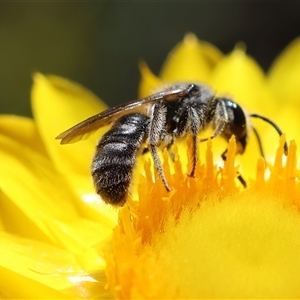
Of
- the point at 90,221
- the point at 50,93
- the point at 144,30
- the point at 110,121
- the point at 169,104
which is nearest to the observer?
the point at 110,121

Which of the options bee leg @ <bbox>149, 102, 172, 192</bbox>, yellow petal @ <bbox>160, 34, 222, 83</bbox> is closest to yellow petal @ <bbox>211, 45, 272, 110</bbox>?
yellow petal @ <bbox>160, 34, 222, 83</bbox>

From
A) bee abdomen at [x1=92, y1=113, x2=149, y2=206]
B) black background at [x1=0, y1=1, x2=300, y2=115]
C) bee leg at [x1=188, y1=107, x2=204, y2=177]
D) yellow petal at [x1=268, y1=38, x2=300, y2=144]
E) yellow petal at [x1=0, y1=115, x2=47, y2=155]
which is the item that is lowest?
bee abdomen at [x1=92, y1=113, x2=149, y2=206]

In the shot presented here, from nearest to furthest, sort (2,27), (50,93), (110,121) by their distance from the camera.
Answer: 1. (110,121)
2. (50,93)
3. (2,27)

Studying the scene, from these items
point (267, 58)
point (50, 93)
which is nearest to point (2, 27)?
point (50, 93)

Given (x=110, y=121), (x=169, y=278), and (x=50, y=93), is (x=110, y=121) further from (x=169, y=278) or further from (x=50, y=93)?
(x=50, y=93)

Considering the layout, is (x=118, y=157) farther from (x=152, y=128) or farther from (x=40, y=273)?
(x=40, y=273)

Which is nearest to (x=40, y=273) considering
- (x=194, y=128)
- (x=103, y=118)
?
(x=103, y=118)

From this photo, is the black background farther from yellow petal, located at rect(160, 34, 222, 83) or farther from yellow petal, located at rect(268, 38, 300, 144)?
yellow petal, located at rect(268, 38, 300, 144)
